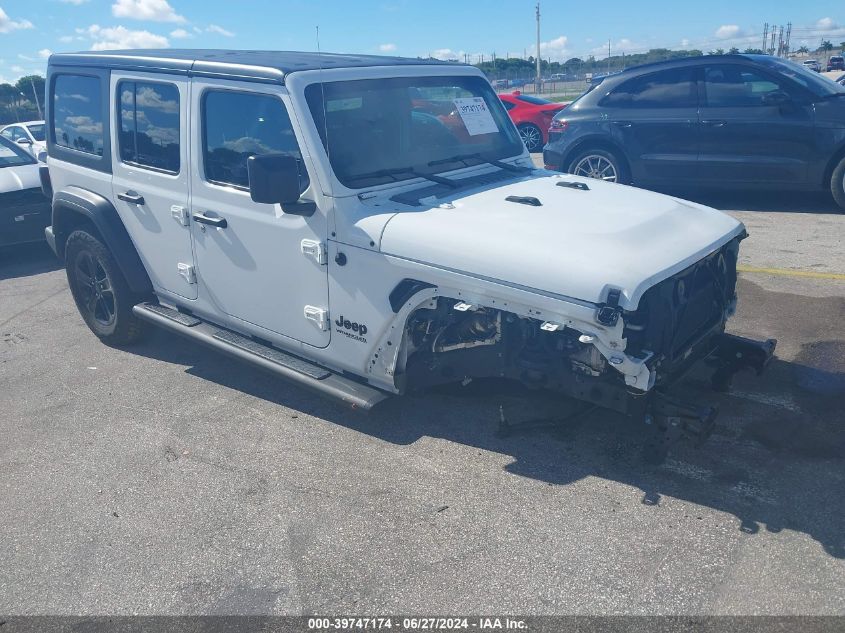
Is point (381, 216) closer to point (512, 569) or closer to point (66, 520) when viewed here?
point (512, 569)

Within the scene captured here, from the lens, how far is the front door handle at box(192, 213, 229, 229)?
4.41m

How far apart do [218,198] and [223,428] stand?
138cm

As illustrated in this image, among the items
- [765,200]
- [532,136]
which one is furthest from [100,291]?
[532,136]

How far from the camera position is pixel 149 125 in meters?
4.85

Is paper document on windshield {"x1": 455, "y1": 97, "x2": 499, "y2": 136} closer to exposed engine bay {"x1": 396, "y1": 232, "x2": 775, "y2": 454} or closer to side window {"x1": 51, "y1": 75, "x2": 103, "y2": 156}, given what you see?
exposed engine bay {"x1": 396, "y1": 232, "x2": 775, "y2": 454}

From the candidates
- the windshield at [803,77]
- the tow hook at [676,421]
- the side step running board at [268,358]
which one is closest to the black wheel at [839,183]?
the windshield at [803,77]

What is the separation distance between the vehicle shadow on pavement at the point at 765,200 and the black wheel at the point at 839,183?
9.0 inches

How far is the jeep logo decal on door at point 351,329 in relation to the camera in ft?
13.1

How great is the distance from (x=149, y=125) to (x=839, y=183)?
7413mm

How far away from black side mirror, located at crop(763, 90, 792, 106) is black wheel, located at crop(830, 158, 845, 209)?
2.99 feet

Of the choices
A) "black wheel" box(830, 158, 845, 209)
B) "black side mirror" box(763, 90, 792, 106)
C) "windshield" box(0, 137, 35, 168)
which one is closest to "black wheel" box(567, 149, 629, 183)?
"black side mirror" box(763, 90, 792, 106)

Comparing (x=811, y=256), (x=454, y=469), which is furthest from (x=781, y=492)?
(x=811, y=256)

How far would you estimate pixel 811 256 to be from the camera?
7.16 metres

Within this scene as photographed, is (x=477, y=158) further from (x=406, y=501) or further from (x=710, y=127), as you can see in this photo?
(x=710, y=127)
